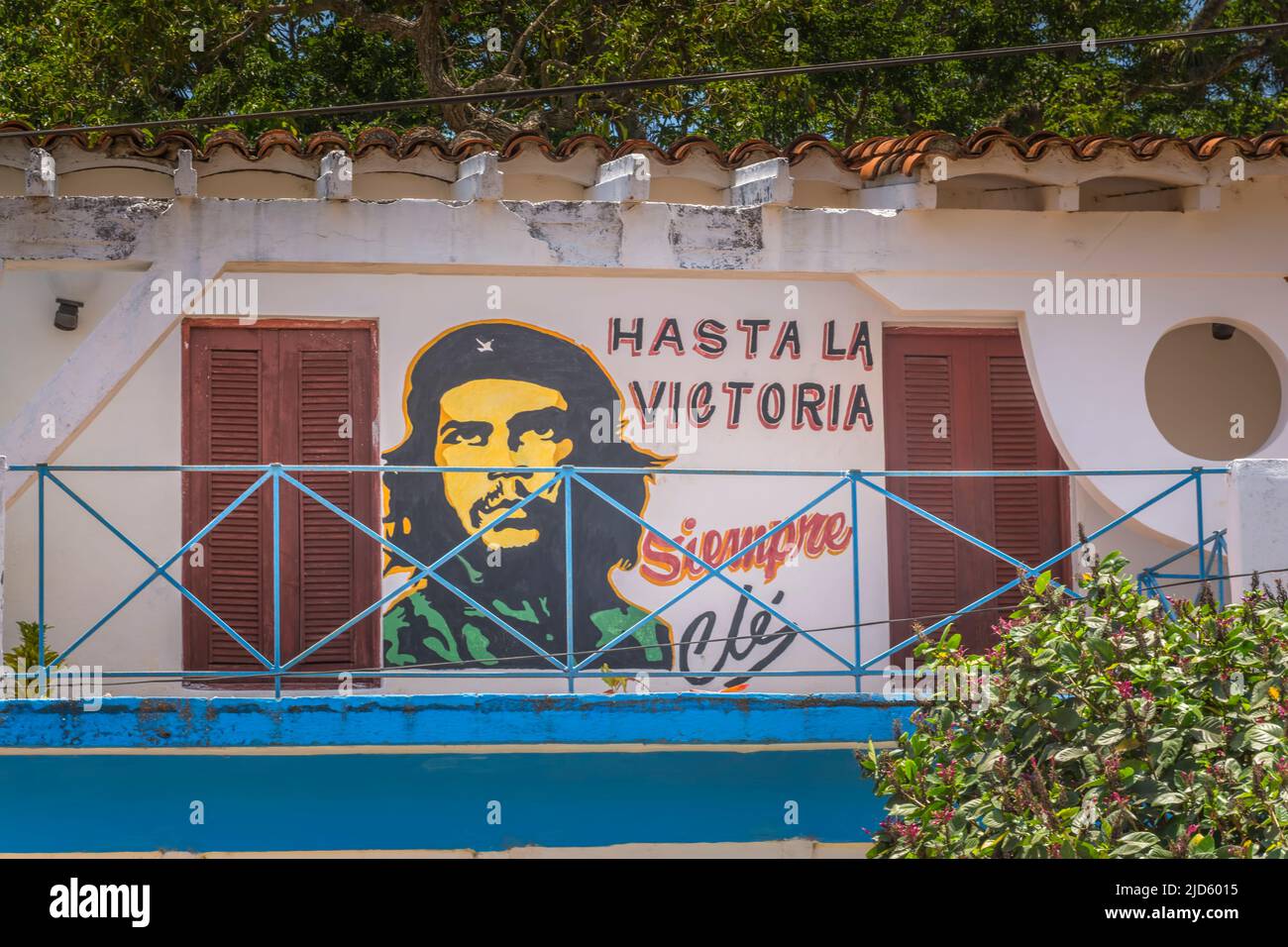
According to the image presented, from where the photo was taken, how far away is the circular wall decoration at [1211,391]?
11.2 meters

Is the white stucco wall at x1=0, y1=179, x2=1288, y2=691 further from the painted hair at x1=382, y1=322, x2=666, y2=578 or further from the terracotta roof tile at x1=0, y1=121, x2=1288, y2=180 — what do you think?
the terracotta roof tile at x1=0, y1=121, x2=1288, y2=180

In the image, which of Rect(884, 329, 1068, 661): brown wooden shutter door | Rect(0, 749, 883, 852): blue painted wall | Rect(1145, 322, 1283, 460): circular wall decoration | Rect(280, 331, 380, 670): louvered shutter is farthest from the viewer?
Rect(1145, 322, 1283, 460): circular wall decoration

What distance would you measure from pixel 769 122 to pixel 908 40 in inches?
79.2

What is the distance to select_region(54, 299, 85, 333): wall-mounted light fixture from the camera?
9.29m

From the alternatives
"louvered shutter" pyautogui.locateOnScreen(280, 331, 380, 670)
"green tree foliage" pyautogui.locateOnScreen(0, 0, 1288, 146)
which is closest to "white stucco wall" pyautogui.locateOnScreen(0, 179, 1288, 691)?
"louvered shutter" pyautogui.locateOnScreen(280, 331, 380, 670)

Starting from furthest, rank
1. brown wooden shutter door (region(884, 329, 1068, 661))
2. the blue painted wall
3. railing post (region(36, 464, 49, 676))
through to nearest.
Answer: brown wooden shutter door (region(884, 329, 1068, 661))
the blue painted wall
railing post (region(36, 464, 49, 676))

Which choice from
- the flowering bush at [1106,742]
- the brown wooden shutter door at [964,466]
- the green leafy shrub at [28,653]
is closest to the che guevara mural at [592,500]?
the brown wooden shutter door at [964,466]

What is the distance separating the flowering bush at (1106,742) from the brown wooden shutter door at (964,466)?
333cm

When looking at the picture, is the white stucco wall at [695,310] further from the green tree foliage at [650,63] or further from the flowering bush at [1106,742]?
the green tree foliage at [650,63]

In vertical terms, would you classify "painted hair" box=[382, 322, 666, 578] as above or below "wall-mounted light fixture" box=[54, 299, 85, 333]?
below

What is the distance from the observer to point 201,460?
948cm

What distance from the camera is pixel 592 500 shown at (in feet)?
31.5

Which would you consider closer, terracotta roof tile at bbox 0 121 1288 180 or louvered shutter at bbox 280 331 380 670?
terracotta roof tile at bbox 0 121 1288 180

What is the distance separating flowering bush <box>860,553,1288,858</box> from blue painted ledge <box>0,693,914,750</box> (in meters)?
1.63
